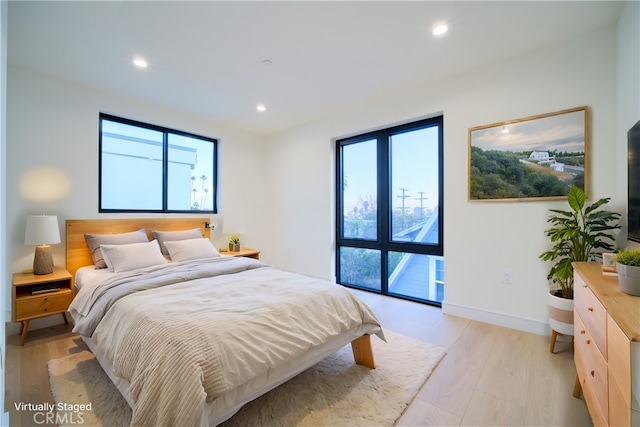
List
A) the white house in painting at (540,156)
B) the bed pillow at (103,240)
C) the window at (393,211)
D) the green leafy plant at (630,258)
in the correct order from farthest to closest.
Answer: the window at (393,211) → the bed pillow at (103,240) → the white house in painting at (540,156) → the green leafy plant at (630,258)

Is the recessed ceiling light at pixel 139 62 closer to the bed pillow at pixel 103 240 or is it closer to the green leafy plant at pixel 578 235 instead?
the bed pillow at pixel 103 240

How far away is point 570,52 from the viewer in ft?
7.64

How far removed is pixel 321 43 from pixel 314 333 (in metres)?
2.29

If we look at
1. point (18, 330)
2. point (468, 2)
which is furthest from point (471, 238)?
point (18, 330)

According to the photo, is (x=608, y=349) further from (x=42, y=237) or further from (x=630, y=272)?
(x=42, y=237)

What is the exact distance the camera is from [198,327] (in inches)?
54.5

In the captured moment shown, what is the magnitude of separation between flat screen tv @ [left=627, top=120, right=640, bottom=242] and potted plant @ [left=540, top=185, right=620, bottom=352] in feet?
1.00

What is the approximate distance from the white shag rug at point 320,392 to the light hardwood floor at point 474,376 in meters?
0.08

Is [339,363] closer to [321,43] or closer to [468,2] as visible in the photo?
[321,43]

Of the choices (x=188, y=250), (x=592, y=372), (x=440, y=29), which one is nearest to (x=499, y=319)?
(x=592, y=372)

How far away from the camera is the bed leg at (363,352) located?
2.00m

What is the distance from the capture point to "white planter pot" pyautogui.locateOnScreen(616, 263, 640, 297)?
1.20 m

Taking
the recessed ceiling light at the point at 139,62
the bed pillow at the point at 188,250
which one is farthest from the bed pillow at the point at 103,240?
the recessed ceiling light at the point at 139,62

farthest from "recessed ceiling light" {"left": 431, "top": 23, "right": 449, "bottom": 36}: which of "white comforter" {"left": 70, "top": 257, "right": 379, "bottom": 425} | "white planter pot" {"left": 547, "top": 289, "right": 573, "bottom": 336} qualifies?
"white planter pot" {"left": 547, "top": 289, "right": 573, "bottom": 336}
